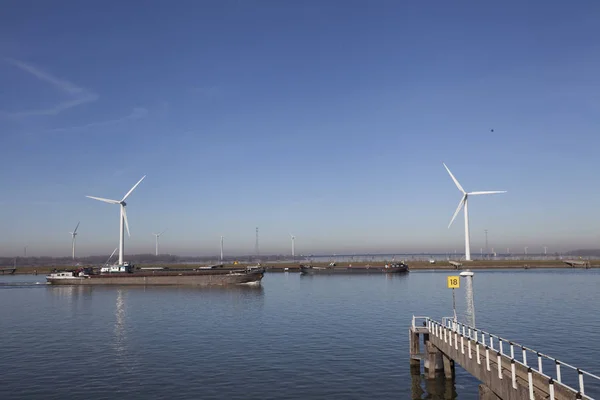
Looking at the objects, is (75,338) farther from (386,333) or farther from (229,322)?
(386,333)

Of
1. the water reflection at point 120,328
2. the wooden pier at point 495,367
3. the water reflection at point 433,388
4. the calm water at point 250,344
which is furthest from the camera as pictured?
the water reflection at point 120,328

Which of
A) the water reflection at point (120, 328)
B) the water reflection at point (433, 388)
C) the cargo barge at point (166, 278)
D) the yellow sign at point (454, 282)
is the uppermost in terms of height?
the yellow sign at point (454, 282)

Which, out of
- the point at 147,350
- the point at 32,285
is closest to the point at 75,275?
the point at 32,285

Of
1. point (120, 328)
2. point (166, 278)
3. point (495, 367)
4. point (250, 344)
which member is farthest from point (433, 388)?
point (166, 278)

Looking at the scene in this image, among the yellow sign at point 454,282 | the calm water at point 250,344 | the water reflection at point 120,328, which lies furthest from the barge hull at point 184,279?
the yellow sign at point 454,282

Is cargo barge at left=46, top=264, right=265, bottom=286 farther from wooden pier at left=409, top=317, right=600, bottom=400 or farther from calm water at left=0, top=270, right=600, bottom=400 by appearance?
wooden pier at left=409, top=317, right=600, bottom=400

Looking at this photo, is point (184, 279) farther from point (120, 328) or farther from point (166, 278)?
point (120, 328)

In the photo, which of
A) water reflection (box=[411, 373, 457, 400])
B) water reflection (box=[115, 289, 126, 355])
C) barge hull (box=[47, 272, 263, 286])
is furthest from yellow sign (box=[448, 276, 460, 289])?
barge hull (box=[47, 272, 263, 286])

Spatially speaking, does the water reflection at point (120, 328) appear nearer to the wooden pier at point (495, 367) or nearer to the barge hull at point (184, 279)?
the wooden pier at point (495, 367)
